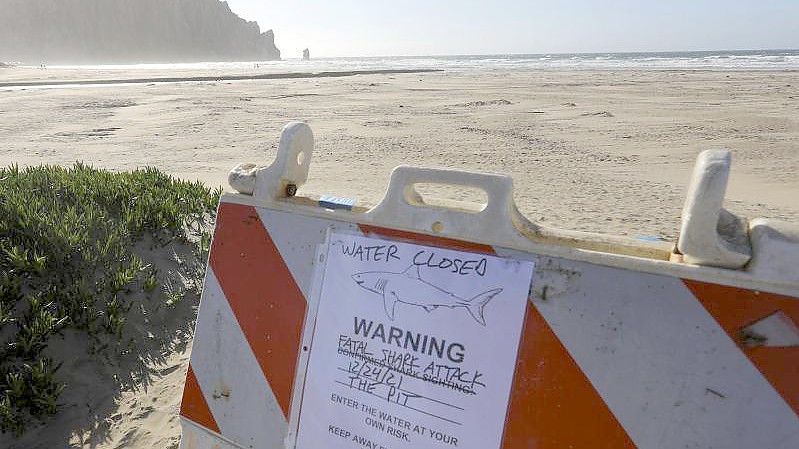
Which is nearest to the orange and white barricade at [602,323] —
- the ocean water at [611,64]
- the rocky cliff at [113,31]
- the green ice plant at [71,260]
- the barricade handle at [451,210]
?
the barricade handle at [451,210]

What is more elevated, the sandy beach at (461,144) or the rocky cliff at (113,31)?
the rocky cliff at (113,31)

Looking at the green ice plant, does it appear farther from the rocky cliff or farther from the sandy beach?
the rocky cliff

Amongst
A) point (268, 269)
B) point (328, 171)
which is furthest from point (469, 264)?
point (328, 171)

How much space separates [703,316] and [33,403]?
125 inches

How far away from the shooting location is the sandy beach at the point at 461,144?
17.1 ft

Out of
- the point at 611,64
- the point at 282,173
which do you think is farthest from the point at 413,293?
the point at 611,64

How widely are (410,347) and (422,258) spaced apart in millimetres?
271

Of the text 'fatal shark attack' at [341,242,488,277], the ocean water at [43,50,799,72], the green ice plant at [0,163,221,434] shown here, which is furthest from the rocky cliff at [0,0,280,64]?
the text 'fatal shark attack' at [341,242,488,277]

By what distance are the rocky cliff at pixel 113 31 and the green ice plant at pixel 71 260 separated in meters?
127

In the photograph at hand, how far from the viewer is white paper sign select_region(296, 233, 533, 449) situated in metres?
1.48

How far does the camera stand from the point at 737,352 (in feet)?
4.08

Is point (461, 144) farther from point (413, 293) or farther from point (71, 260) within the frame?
point (413, 293)

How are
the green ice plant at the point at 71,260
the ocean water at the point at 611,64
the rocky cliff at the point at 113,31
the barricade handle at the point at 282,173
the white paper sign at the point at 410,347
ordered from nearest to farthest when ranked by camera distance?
the white paper sign at the point at 410,347
the barricade handle at the point at 282,173
the green ice plant at the point at 71,260
the ocean water at the point at 611,64
the rocky cliff at the point at 113,31

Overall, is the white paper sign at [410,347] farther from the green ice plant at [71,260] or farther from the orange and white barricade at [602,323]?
the green ice plant at [71,260]
